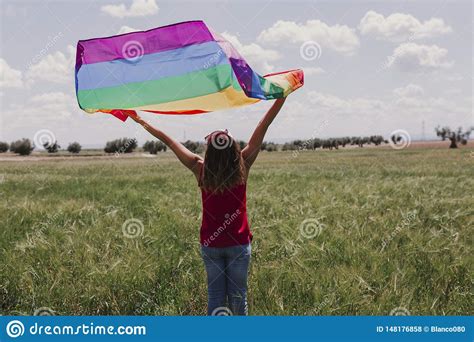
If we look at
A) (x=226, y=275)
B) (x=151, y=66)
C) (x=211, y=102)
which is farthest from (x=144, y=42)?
(x=226, y=275)

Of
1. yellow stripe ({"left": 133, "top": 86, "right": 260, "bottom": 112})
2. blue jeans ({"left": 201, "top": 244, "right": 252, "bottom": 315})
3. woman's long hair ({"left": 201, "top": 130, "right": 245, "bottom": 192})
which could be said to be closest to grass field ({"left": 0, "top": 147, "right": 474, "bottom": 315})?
blue jeans ({"left": 201, "top": 244, "right": 252, "bottom": 315})

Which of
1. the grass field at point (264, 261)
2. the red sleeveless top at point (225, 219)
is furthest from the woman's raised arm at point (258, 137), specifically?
the grass field at point (264, 261)

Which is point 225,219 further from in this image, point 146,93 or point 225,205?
point 146,93

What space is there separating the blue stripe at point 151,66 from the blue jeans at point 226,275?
180 cm

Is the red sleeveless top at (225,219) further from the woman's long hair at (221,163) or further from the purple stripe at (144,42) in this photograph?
the purple stripe at (144,42)

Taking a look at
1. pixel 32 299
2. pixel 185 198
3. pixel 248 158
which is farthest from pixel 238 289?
pixel 185 198

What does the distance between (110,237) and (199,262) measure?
6.30 ft

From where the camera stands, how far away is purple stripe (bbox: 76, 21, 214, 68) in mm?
4512

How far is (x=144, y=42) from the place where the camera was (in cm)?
466

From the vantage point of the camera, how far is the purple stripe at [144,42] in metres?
4.51

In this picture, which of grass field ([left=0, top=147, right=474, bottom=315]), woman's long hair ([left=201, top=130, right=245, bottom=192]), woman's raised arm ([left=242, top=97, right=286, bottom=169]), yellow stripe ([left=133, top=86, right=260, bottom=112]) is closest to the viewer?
woman's long hair ([left=201, top=130, right=245, bottom=192])

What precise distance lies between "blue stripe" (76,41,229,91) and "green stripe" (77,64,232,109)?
0.18 ft

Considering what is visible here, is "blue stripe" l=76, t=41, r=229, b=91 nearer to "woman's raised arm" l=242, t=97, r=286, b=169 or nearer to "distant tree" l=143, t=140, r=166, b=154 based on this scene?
"woman's raised arm" l=242, t=97, r=286, b=169

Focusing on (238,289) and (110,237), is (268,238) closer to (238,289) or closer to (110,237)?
(110,237)
